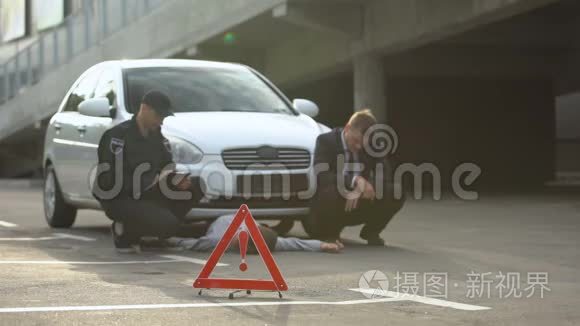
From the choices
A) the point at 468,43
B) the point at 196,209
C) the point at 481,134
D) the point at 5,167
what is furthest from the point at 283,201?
the point at 5,167

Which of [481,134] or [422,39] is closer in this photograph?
[422,39]

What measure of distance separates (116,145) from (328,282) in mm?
3042

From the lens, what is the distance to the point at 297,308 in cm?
677

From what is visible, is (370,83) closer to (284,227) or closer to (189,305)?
(284,227)

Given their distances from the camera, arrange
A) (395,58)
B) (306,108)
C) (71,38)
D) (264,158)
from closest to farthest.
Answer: (264,158), (306,108), (395,58), (71,38)

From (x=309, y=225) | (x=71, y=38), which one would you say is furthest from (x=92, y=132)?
(x=71, y=38)

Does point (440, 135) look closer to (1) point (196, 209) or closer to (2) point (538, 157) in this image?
(2) point (538, 157)

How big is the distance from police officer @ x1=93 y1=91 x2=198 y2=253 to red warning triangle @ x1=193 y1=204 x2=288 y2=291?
278 centimetres

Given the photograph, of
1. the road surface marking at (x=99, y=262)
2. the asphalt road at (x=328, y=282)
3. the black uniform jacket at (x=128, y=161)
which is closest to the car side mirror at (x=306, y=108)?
the asphalt road at (x=328, y=282)

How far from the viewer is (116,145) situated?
10.4 meters

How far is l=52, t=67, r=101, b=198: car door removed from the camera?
12656 millimetres

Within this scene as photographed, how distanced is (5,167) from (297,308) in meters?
45.7

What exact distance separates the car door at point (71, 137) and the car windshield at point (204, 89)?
797mm

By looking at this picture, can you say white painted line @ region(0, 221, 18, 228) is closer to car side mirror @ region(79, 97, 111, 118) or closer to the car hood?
car side mirror @ region(79, 97, 111, 118)
